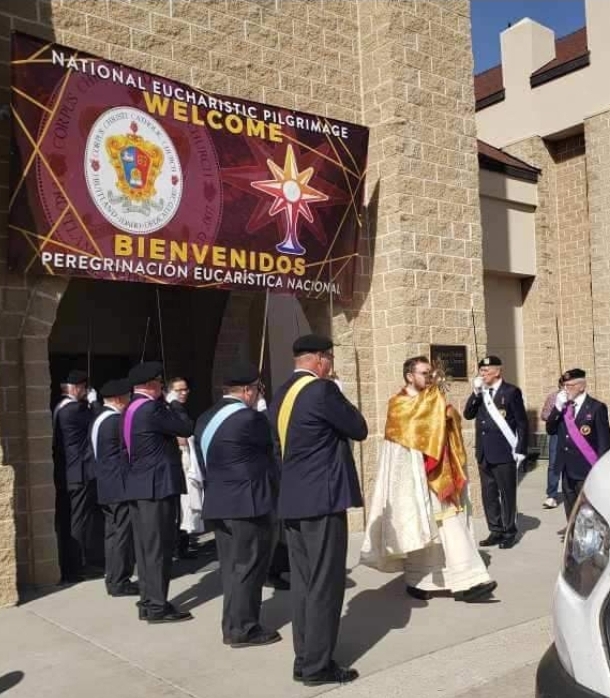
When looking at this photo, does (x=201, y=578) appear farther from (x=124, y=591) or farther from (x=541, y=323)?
(x=541, y=323)

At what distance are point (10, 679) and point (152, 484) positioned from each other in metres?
1.44

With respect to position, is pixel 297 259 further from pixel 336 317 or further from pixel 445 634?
pixel 445 634

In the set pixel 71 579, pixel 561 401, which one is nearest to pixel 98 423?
pixel 71 579

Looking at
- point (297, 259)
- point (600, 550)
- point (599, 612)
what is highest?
point (297, 259)

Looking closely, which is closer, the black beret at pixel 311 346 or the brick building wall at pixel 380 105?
the black beret at pixel 311 346

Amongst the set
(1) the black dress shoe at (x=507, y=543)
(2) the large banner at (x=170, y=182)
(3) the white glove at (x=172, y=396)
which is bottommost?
(1) the black dress shoe at (x=507, y=543)

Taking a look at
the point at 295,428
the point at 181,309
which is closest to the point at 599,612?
the point at 295,428

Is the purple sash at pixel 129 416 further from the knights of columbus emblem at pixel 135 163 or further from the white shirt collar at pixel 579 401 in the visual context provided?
the white shirt collar at pixel 579 401

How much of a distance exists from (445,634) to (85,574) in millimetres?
3413

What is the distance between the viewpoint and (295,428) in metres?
4.39

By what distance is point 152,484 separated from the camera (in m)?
5.29

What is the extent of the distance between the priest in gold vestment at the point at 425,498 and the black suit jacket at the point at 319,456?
51.5 inches

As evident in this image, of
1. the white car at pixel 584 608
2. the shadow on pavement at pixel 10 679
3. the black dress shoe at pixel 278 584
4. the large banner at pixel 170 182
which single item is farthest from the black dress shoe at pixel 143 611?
the white car at pixel 584 608

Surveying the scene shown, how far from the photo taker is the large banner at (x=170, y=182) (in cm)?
639
